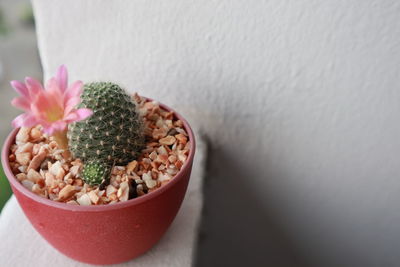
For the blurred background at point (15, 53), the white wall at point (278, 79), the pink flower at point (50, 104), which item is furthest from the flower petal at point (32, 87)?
the blurred background at point (15, 53)

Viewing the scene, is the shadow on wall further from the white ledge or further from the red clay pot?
the red clay pot

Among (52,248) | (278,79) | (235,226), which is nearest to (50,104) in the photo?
(52,248)

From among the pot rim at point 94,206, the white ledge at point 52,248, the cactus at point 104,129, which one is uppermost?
the cactus at point 104,129

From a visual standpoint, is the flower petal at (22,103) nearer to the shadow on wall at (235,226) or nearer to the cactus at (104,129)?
the cactus at (104,129)

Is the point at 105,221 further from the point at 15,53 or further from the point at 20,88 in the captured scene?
the point at 15,53

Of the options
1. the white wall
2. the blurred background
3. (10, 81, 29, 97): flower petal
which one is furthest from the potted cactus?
the blurred background

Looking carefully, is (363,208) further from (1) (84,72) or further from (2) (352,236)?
A: (1) (84,72)

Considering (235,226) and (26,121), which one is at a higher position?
(26,121)
